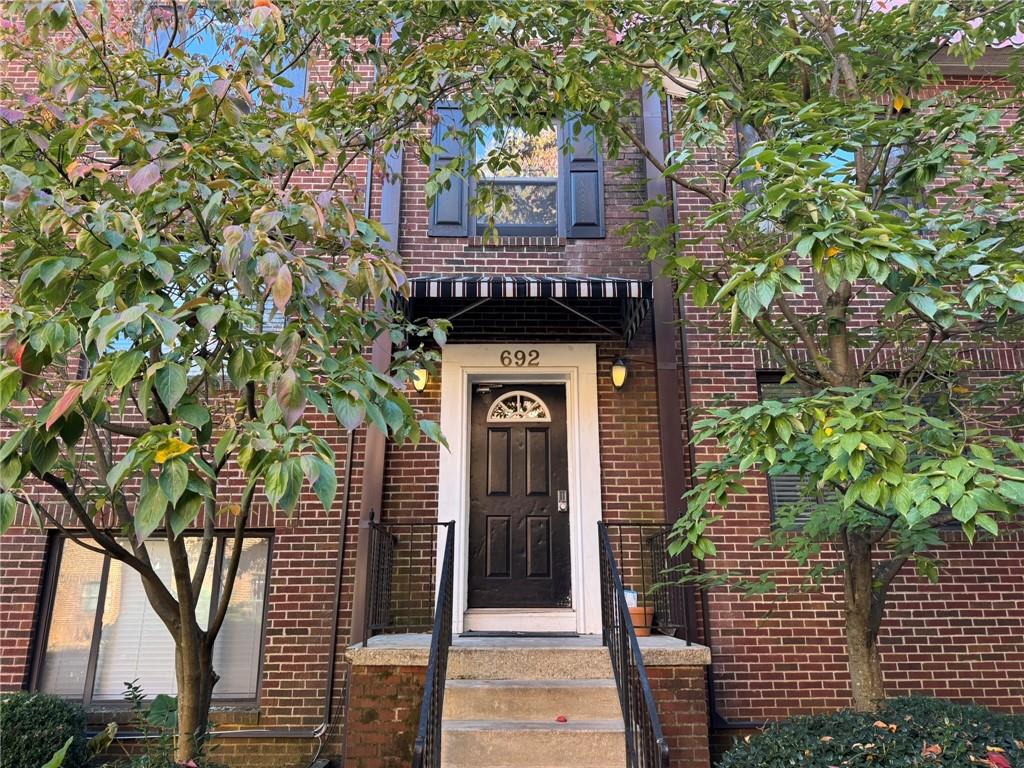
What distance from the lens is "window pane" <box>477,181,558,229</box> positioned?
645cm

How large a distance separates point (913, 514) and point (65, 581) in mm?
5986

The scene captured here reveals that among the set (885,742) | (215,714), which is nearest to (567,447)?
(885,742)

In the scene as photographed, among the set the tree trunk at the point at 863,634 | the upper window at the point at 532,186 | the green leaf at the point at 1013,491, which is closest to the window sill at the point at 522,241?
the upper window at the point at 532,186

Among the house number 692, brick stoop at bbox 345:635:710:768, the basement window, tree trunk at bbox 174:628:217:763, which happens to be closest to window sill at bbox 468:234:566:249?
the house number 692

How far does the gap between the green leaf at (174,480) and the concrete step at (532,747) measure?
9.30 ft

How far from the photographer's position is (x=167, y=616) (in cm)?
325

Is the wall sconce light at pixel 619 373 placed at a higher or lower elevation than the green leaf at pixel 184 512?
higher

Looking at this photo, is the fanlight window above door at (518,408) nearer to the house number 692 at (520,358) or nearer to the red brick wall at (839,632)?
the house number 692 at (520,358)

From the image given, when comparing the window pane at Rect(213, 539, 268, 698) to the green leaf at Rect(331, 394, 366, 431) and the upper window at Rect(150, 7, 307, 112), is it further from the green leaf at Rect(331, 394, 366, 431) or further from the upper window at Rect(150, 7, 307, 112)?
the green leaf at Rect(331, 394, 366, 431)

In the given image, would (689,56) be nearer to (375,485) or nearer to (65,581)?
(375,485)

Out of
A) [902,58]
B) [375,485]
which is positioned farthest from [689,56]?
[375,485]

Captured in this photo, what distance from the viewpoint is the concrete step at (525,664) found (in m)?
4.54

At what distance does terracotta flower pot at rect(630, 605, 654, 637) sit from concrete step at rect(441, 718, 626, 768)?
50.0 inches

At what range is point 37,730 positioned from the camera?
4.48 m
